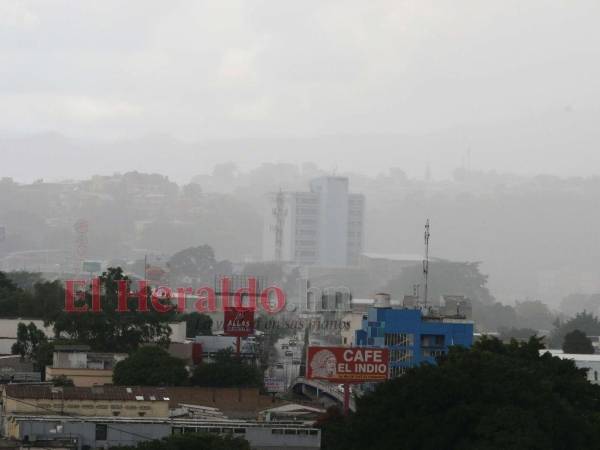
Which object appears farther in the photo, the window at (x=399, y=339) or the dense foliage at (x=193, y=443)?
the window at (x=399, y=339)

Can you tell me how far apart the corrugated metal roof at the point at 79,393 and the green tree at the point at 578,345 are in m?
40.5

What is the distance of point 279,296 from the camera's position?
79.2 m

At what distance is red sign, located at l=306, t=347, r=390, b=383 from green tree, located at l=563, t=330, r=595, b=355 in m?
41.5

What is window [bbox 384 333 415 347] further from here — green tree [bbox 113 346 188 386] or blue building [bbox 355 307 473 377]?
green tree [bbox 113 346 188 386]

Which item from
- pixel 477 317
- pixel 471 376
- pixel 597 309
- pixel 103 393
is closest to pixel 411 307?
pixel 103 393

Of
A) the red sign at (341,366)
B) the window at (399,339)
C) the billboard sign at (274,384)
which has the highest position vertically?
the window at (399,339)

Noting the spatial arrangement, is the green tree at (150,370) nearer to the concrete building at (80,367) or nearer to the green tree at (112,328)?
the concrete building at (80,367)

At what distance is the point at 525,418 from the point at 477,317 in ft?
354

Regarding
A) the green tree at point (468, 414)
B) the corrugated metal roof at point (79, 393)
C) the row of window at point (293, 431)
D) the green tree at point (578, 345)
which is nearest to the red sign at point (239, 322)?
the corrugated metal roof at point (79, 393)

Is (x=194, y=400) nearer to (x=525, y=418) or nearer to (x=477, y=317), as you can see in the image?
(x=525, y=418)

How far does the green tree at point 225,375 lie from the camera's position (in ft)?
155

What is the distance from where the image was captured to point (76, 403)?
35.2 meters

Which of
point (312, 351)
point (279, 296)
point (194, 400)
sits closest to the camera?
point (312, 351)

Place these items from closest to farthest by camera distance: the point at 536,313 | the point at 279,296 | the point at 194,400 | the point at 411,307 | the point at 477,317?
the point at 194,400 → the point at 411,307 → the point at 279,296 → the point at 477,317 → the point at 536,313
